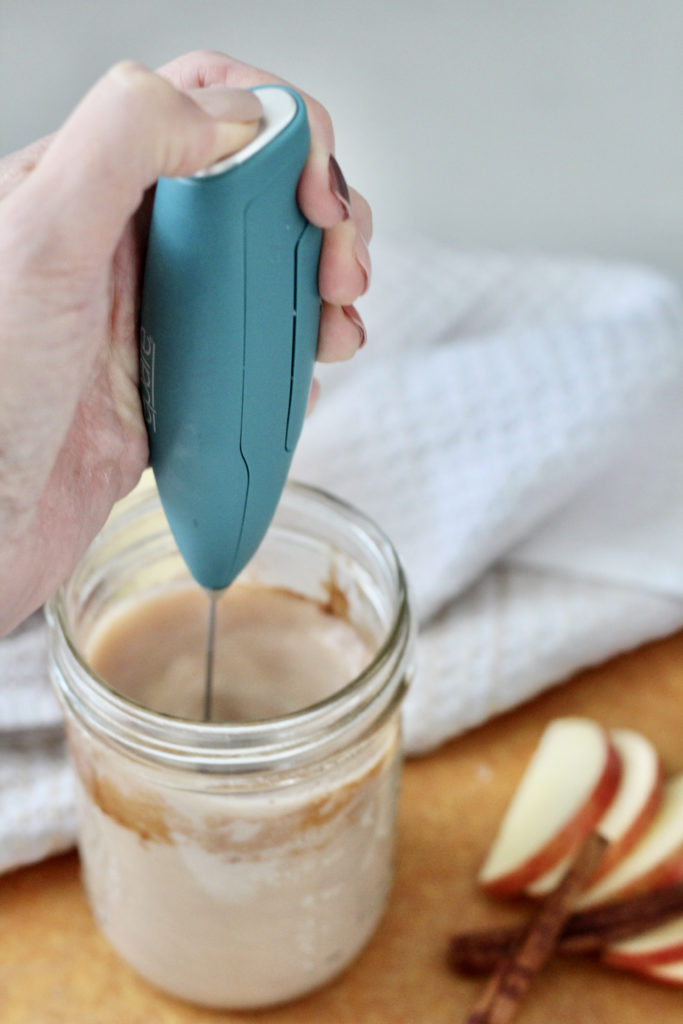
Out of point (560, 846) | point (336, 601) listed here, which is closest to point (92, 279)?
point (336, 601)

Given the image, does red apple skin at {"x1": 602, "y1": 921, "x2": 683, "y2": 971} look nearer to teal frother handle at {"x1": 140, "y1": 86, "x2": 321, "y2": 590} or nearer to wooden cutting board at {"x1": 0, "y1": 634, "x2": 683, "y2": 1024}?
wooden cutting board at {"x1": 0, "y1": 634, "x2": 683, "y2": 1024}

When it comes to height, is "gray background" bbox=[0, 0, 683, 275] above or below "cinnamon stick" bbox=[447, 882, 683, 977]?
above

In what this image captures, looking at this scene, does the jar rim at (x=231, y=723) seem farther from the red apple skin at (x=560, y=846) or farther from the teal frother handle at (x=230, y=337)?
the red apple skin at (x=560, y=846)

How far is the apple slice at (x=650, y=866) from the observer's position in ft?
2.44

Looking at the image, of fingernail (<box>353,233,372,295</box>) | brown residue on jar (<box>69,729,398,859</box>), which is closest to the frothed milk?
brown residue on jar (<box>69,729,398,859</box>)

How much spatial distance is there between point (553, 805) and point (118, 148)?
53 centimetres

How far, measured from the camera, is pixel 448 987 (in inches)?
28.4

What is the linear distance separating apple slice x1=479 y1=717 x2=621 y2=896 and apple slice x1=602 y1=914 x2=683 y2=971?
0.06 meters

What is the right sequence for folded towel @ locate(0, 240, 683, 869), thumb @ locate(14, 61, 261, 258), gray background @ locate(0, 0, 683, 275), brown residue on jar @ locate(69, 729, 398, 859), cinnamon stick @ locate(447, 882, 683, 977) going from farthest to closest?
gray background @ locate(0, 0, 683, 275), folded towel @ locate(0, 240, 683, 869), cinnamon stick @ locate(447, 882, 683, 977), brown residue on jar @ locate(69, 729, 398, 859), thumb @ locate(14, 61, 261, 258)

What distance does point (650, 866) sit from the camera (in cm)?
74

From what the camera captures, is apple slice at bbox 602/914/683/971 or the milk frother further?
apple slice at bbox 602/914/683/971

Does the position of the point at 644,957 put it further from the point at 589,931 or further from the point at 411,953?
the point at 411,953

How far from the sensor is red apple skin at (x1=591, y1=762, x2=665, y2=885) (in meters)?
0.75

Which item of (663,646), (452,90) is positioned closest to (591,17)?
(452,90)
